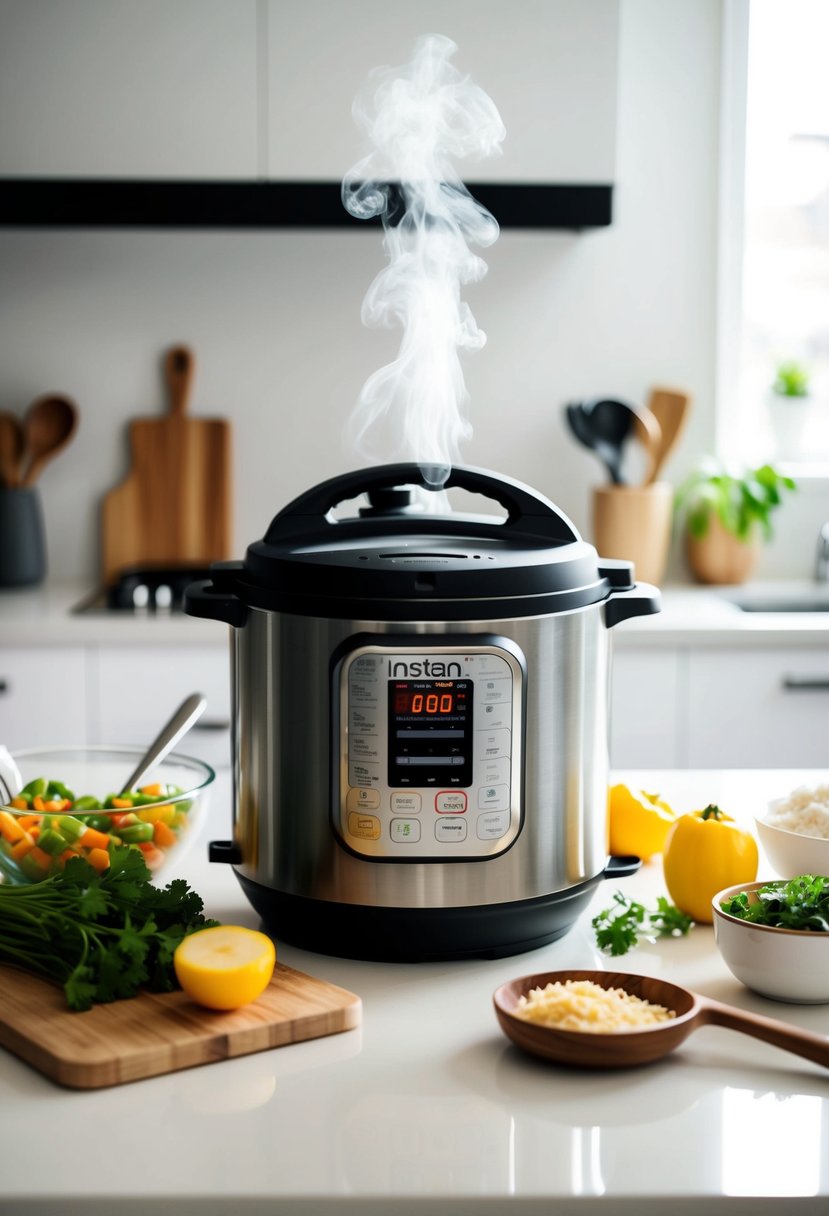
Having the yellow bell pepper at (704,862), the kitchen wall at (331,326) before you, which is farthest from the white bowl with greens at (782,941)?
the kitchen wall at (331,326)

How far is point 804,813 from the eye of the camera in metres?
1.17

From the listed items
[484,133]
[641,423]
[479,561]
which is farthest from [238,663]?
[641,423]

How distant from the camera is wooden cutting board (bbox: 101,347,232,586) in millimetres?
2994

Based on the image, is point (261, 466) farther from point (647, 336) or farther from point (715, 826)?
point (715, 826)

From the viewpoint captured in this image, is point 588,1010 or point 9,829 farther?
point 9,829

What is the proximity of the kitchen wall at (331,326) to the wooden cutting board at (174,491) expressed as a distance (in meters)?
0.05

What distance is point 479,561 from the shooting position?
100cm

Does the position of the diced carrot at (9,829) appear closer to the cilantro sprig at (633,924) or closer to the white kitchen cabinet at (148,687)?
the cilantro sprig at (633,924)

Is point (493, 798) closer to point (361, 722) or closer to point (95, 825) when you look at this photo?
point (361, 722)

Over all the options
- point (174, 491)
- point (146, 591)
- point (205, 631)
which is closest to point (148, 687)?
point (205, 631)

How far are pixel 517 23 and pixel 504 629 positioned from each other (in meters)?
1.96

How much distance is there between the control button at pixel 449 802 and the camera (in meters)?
0.99

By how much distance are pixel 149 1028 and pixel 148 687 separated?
1629 millimetres

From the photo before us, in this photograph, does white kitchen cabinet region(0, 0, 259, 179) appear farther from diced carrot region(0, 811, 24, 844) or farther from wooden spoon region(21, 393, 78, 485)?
diced carrot region(0, 811, 24, 844)
